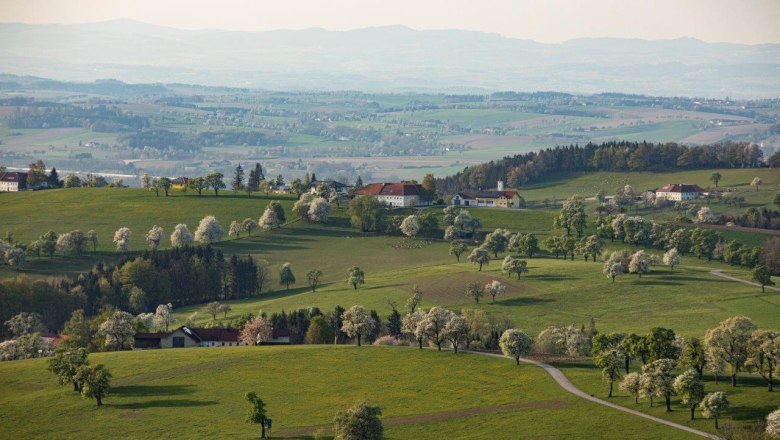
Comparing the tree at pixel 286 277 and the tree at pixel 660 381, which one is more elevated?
the tree at pixel 660 381

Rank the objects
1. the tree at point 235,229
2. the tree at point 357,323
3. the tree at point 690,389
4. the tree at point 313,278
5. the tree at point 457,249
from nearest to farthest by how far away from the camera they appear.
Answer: the tree at point 690,389, the tree at point 357,323, the tree at point 313,278, the tree at point 457,249, the tree at point 235,229

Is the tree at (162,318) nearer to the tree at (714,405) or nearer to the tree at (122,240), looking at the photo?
the tree at (122,240)

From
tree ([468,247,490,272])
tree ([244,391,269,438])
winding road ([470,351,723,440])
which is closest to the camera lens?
winding road ([470,351,723,440])

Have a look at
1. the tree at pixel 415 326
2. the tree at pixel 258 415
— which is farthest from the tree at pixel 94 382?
the tree at pixel 415 326

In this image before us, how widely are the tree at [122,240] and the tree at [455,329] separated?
80892mm

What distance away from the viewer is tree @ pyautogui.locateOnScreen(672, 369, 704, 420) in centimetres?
9025

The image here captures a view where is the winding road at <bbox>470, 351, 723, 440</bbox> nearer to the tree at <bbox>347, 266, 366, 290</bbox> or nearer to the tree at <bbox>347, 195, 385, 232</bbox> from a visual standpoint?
the tree at <bbox>347, 266, 366, 290</bbox>

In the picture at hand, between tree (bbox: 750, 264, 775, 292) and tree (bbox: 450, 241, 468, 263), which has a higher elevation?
tree (bbox: 750, 264, 775, 292)

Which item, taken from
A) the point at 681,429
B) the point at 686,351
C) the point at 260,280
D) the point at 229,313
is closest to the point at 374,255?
the point at 260,280

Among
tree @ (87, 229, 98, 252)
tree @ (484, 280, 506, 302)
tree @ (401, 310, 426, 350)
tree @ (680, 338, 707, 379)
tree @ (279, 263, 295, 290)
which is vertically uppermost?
tree @ (680, 338, 707, 379)

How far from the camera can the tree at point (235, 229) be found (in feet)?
636

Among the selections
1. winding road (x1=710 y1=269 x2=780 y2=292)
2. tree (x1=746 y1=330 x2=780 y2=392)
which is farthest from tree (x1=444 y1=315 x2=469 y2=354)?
winding road (x1=710 y1=269 x2=780 y2=292)

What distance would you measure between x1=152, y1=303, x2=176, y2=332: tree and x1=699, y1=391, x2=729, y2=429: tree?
69.8 m

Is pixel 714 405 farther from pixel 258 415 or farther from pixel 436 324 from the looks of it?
pixel 436 324
